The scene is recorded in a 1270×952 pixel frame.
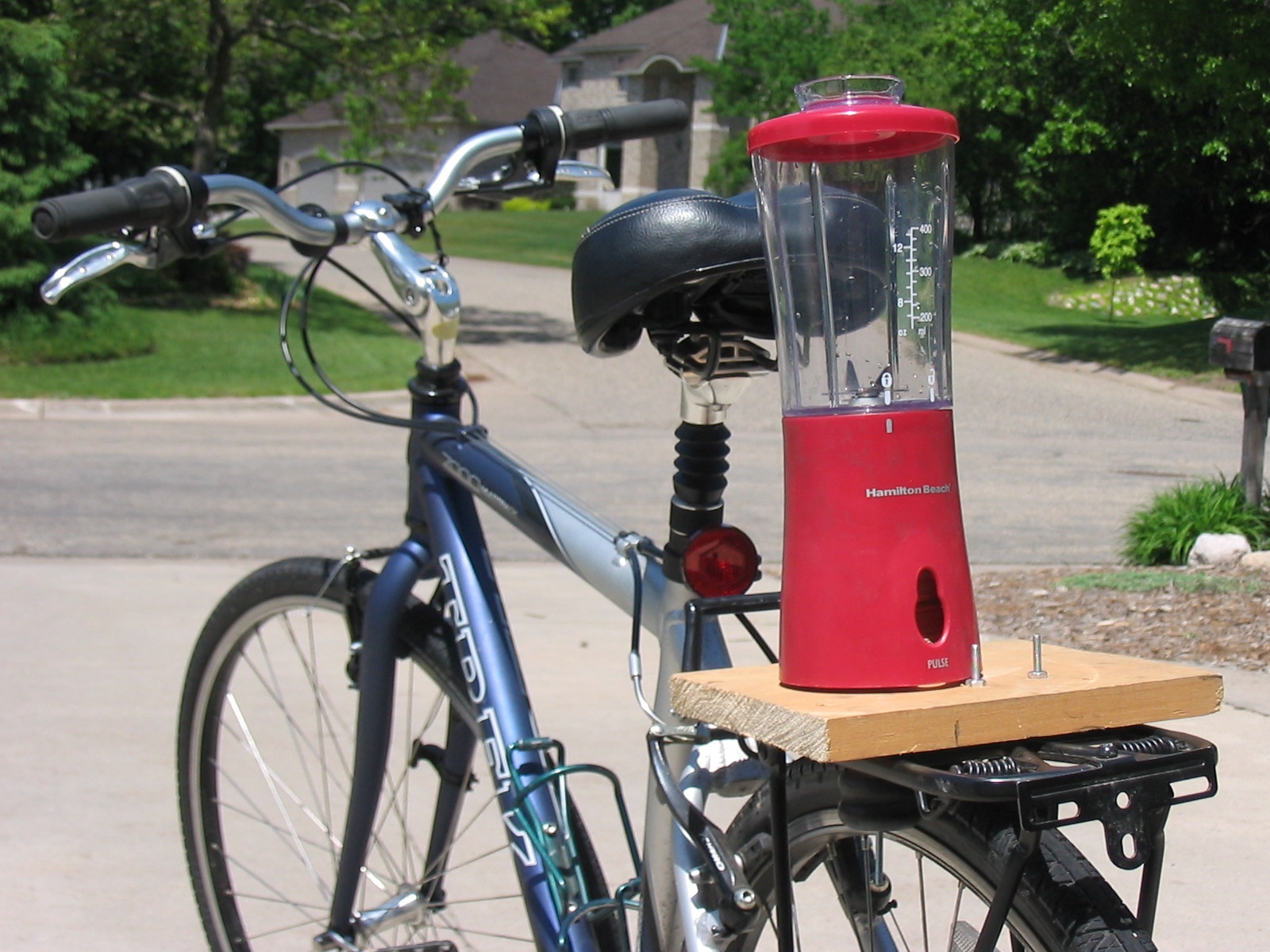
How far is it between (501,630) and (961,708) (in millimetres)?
1031

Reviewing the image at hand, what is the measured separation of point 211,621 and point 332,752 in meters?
1.86

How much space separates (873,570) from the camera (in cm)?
158

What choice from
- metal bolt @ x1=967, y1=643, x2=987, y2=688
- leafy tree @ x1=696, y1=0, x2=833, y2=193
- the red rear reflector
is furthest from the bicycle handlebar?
leafy tree @ x1=696, y1=0, x2=833, y2=193

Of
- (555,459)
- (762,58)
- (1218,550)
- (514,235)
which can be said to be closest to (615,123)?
(1218,550)

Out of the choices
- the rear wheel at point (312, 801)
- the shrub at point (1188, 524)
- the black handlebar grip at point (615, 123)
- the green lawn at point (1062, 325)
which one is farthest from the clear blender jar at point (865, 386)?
the green lawn at point (1062, 325)

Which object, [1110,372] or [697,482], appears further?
[1110,372]

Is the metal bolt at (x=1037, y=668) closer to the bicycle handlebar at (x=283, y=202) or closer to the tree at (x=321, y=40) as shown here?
the bicycle handlebar at (x=283, y=202)

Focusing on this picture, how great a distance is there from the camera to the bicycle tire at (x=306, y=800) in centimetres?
261

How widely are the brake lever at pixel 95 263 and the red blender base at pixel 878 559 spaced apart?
1245 mm

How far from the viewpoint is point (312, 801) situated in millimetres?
4035

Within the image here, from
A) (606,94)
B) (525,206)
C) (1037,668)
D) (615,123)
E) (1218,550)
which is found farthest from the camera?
(606,94)

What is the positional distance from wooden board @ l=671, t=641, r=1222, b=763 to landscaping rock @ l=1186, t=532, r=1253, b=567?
524 centimetres

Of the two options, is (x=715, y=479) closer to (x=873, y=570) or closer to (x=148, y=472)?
(x=873, y=570)

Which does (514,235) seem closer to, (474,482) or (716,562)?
(474,482)
